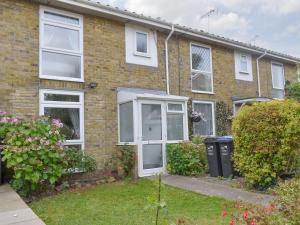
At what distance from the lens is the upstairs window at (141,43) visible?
1223 centimetres

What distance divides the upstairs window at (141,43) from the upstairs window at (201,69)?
2418 mm

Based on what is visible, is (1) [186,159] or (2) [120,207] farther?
(1) [186,159]

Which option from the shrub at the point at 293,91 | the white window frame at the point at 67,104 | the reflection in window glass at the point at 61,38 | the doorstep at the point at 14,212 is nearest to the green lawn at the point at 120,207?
the doorstep at the point at 14,212

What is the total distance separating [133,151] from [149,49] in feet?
13.2

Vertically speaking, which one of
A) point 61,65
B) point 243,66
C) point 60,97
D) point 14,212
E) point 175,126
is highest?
point 243,66

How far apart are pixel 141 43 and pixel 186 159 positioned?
14.8 feet

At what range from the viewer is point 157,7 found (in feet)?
50.5

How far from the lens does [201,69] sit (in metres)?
14.2

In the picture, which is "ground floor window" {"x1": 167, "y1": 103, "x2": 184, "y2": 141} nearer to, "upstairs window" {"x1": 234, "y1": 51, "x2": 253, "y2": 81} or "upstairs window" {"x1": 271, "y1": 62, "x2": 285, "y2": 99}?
"upstairs window" {"x1": 234, "y1": 51, "x2": 253, "y2": 81}

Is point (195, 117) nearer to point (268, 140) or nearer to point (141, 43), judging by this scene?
point (141, 43)

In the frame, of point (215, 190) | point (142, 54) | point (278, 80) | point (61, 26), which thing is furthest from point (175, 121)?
point (278, 80)

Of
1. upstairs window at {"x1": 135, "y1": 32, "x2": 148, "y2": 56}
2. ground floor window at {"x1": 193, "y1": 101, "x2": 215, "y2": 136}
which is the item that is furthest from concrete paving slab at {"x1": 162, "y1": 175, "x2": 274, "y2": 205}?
upstairs window at {"x1": 135, "y1": 32, "x2": 148, "y2": 56}

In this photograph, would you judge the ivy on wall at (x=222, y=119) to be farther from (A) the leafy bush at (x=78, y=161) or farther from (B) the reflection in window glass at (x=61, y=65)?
(B) the reflection in window glass at (x=61, y=65)

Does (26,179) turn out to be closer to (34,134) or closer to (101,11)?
(34,134)
